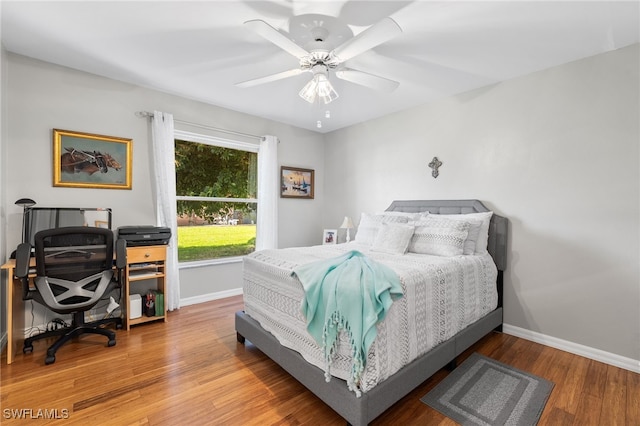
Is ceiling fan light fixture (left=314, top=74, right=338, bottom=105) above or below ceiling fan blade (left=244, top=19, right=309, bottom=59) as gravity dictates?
below

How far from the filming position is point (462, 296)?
2309 millimetres

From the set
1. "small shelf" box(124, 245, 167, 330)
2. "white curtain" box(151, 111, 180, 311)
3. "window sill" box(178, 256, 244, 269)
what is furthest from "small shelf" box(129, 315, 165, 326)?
"window sill" box(178, 256, 244, 269)

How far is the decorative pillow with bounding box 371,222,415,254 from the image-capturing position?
281 cm

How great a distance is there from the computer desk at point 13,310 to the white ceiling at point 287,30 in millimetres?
1858

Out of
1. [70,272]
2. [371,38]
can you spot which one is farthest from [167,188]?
[371,38]

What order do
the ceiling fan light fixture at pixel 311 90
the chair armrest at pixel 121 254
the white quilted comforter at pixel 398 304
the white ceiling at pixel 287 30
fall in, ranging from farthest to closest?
the chair armrest at pixel 121 254, the ceiling fan light fixture at pixel 311 90, the white ceiling at pixel 287 30, the white quilted comforter at pixel 398 304

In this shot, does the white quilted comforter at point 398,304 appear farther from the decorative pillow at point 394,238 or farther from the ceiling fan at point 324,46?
the ceiling fan at point 324,46

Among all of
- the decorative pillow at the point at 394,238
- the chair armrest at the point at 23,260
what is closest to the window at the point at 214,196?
the chair armrest at the point at 23,260

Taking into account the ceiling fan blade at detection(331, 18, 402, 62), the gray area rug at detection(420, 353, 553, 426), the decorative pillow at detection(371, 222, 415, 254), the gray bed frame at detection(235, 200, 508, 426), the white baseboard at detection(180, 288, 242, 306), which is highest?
the ceiling fan blade at detection(331, 18, 402, 62)

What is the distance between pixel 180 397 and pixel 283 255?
118cm

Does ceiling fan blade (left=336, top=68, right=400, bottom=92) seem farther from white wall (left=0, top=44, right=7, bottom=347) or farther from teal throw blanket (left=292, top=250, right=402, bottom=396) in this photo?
white wall (left=0, top=44, right=7, bottom=347)

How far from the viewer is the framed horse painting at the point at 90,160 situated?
2795 mm

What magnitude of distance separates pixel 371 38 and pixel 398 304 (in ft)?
5.32

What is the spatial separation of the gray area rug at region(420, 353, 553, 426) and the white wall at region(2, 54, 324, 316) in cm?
299
